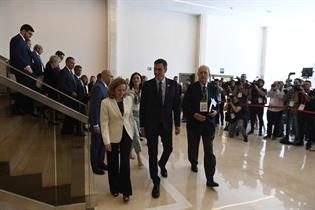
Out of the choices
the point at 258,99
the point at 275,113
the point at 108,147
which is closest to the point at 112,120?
the point at 108,147

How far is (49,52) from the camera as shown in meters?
9.70

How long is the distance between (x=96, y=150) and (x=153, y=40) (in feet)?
28.8

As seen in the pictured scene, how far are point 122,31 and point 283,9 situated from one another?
7.05 metres

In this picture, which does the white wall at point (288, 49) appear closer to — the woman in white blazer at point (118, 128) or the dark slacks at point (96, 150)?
the dark slacks at point (96, 150)

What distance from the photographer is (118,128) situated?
2689mm

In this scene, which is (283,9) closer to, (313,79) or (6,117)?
(313,79)

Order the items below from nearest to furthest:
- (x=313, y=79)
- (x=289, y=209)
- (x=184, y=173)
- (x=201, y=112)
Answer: (x=289, y=209) → (x=201, y=112) → (x=184, y=173) → (x=313, y=79)

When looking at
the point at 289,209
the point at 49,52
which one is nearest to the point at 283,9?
the point at 49,52

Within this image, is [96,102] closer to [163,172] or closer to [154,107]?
[154,107]

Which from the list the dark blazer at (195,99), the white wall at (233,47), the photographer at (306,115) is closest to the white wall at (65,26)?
the white wall at (233,47)

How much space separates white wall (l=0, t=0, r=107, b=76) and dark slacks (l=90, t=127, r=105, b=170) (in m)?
7.25

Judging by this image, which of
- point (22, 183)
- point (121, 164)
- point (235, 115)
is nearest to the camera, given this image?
point (22, 183)

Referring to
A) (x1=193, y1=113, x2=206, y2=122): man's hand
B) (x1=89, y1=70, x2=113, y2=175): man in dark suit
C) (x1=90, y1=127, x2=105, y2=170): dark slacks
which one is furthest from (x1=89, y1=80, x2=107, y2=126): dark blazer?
(x1=193, y1=113, x2=206, y2=122): man's hand

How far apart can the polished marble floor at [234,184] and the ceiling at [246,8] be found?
7.49 metres
